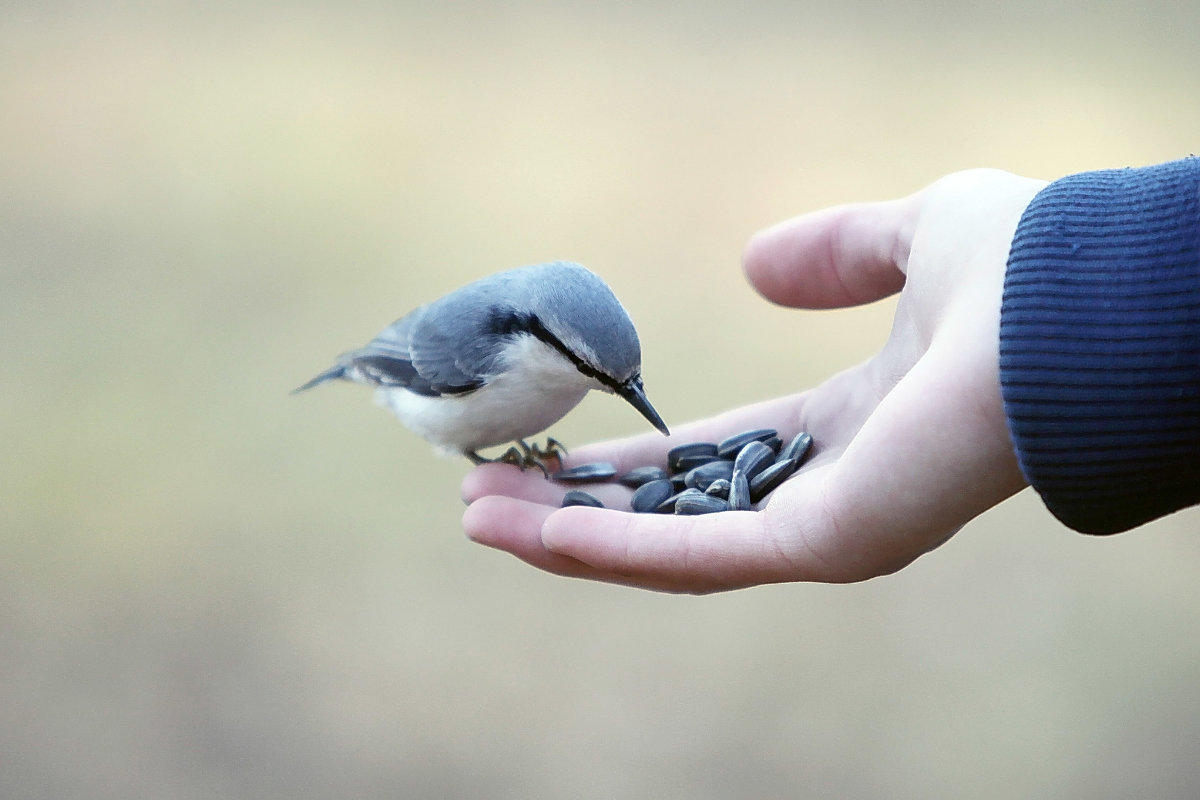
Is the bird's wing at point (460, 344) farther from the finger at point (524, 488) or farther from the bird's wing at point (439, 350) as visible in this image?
the finger at point (524, 488)

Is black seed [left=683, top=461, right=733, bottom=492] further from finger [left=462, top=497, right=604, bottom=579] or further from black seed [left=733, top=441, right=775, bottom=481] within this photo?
finger [left=462, top=497, right=604, bottom=579]

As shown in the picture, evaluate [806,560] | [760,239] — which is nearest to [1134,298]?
[806,560]

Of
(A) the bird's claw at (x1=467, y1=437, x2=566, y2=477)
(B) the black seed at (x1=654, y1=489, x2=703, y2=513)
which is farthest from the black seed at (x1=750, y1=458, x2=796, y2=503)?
(A) the bird's claw at (x1=467, y1=437, x2=566, y2=477)

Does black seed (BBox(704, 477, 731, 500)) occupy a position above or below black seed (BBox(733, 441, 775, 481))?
below

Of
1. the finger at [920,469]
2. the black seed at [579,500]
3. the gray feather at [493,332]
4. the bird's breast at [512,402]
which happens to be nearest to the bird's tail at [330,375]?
the gray feather at [493,332]

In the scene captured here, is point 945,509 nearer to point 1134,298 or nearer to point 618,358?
point 1134,298

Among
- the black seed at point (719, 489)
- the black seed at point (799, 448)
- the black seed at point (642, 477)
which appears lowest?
the black seed at point (642, 477)
